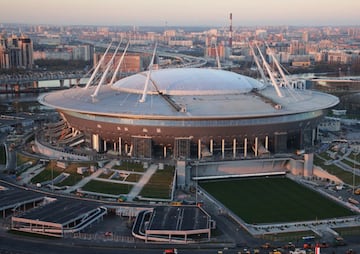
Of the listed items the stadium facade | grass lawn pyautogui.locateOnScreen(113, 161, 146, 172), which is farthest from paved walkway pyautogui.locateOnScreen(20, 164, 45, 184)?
grass lawn pyautogui.locateOnScreen(113, 161, 146, 172)

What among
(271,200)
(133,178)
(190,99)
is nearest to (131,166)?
(133,178)

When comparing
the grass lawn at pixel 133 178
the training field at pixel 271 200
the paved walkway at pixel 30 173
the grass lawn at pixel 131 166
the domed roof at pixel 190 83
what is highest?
the domed roof at pixel 190 83

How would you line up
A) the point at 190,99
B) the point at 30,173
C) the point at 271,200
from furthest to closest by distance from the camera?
the point at 190,99 → the point at 30,173 → the point at 271,200

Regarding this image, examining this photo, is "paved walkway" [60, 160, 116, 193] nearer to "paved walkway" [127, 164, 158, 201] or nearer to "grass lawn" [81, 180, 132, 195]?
"grass lawn" [81, 180, 132, 195]

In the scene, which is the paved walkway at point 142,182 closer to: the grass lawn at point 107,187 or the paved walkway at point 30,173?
the grass lawn at point 107,187

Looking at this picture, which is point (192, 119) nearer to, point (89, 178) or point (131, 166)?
point (131, 166)

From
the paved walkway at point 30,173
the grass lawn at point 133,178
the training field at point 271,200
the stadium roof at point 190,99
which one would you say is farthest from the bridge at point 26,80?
the training field at point 271,200

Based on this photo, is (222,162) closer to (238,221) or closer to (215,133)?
(215,133)
